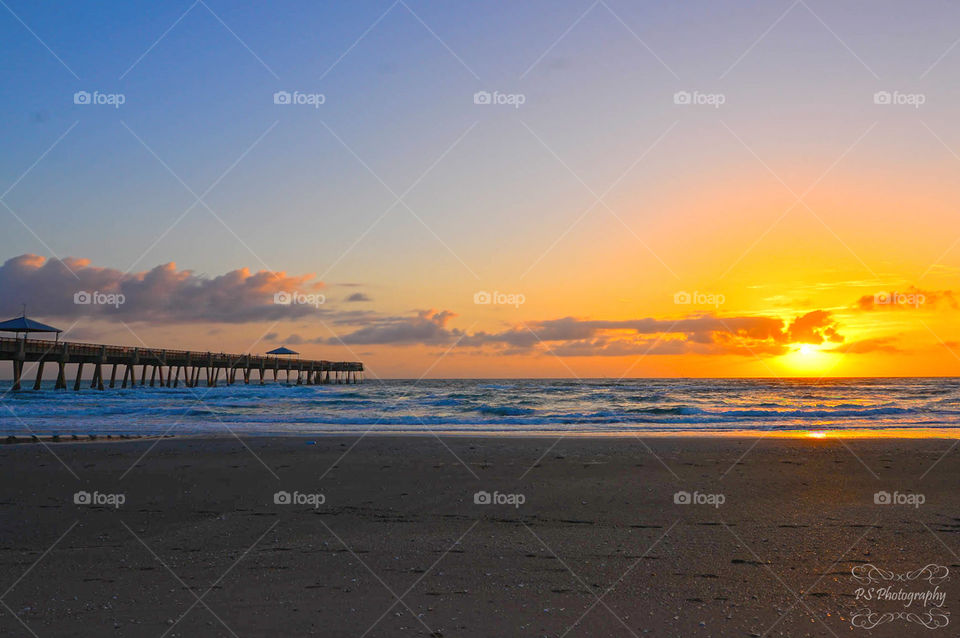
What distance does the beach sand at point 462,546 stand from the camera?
4.77 m

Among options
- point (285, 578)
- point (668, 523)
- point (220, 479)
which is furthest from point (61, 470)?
point (668, 523)

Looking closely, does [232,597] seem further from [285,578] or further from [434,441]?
[434,441]

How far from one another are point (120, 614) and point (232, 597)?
783mm

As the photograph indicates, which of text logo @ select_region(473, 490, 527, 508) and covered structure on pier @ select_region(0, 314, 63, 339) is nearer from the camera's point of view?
text logo @ select_region(473, 490, 527, 508)

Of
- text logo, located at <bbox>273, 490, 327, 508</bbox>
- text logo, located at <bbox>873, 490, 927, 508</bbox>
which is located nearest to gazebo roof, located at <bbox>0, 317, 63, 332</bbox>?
text logo, located at <bbox>273, 490, 327, 508</bbox>

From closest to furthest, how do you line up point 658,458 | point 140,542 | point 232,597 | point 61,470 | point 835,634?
point 835,634, point 232,597, point 140,542, point 61,470, point 658,458

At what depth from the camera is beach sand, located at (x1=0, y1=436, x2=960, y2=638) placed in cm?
477

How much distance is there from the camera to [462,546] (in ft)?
21.8

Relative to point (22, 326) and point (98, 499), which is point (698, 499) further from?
point (22, 326)

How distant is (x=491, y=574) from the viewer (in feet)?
18.8

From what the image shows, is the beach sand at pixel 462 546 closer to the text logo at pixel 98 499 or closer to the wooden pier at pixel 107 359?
the text logo at pixel 98 499
